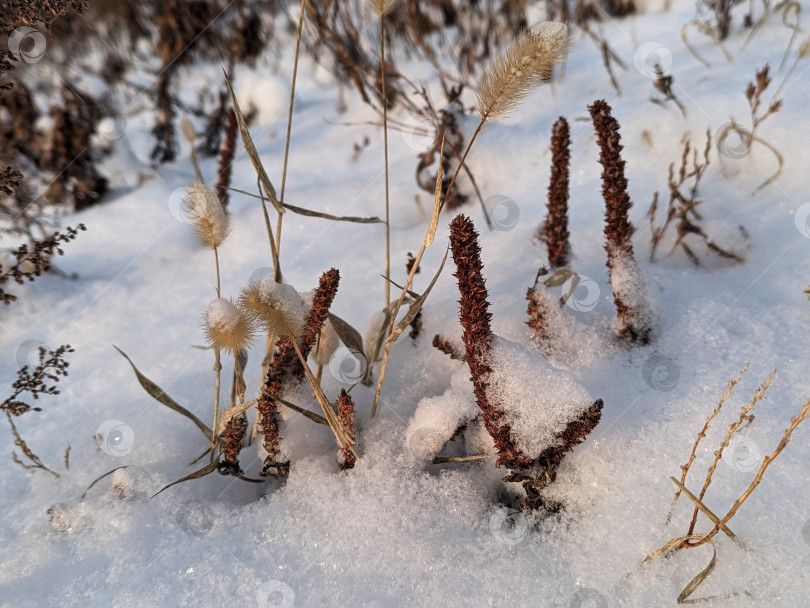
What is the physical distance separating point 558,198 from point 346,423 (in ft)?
2.27

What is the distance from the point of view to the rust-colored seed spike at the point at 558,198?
1.28m

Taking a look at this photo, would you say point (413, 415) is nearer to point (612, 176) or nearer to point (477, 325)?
point (477, 325)

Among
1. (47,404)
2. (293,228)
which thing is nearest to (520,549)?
(47,404)

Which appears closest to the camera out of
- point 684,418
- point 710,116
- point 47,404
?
point 684,418

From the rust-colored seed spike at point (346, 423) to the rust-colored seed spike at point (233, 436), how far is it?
192mm

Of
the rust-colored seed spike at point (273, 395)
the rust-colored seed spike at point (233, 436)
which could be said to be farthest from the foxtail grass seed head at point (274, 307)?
the rust-colored seed spike at point (233, 436)

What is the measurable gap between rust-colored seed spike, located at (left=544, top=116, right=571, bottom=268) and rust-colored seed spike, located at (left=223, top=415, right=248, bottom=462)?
81 centimetres

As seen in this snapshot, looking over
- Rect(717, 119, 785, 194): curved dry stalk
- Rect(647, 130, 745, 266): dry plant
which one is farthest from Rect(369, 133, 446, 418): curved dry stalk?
Rect(717, 119, 785, 194): curved dry stalk

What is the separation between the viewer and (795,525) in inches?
35.7

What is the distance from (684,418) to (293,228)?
4.23 ft

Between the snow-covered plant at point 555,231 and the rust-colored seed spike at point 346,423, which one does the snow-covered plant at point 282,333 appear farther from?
the snow-covered plant at point 555,231

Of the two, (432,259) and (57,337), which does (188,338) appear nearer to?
(57,337)

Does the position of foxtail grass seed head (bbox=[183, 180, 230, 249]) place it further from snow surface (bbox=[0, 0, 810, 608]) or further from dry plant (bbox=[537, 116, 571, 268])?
dry plant (bbox=[537, 116, 571, 268])

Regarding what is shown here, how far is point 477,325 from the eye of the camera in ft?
3.10
